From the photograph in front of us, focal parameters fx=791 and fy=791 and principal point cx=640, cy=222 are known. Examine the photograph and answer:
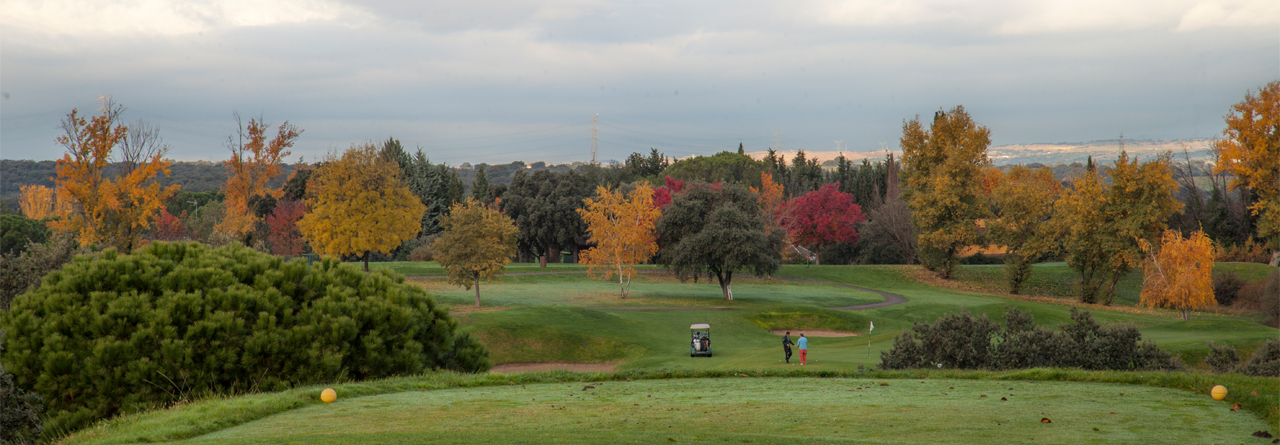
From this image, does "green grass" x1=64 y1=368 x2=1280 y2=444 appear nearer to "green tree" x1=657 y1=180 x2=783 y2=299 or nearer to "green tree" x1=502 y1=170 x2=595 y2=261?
"green tree" x1=657 y1=180 x2=783 y2=299

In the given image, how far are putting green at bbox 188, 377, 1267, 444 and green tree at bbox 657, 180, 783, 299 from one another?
1222 inches

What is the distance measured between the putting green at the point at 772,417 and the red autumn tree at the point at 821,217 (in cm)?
5878

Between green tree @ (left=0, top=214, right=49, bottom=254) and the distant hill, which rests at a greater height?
the distant hill

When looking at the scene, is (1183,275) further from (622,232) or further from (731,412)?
(731,412)

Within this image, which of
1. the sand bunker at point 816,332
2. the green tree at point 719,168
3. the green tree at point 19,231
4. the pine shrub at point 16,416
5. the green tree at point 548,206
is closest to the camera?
the pine shrub at point 16,416

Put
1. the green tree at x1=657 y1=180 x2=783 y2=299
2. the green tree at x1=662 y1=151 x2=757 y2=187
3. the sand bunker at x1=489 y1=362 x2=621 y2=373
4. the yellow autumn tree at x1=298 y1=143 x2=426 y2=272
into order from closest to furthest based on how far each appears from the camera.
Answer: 1. the sand bunker at x1=489 y1=362 x2=621 y2=373
2. the green tree at x1=657 y1=180 x2=783 y2=299
3. the yellow autumn tree at x1=298 y1=143 x2=426 y2=272
4. the green tree at x1=662 y1=151 x2=757 y2=187

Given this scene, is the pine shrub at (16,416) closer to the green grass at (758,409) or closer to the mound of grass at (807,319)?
the green grass at (758,409)

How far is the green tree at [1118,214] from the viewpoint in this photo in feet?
155

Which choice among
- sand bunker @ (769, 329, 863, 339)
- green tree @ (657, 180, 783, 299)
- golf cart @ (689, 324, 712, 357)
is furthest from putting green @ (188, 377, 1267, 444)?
green tree @ (657, 180, 783, 299)

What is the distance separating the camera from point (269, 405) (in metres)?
10.1

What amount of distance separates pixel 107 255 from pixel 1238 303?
5776cm

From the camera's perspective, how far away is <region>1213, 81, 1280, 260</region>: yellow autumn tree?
4881 cm

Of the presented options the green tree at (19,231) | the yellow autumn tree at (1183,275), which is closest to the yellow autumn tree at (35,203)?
the green tree at (19,231)

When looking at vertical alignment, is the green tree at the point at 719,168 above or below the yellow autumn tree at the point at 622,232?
above
